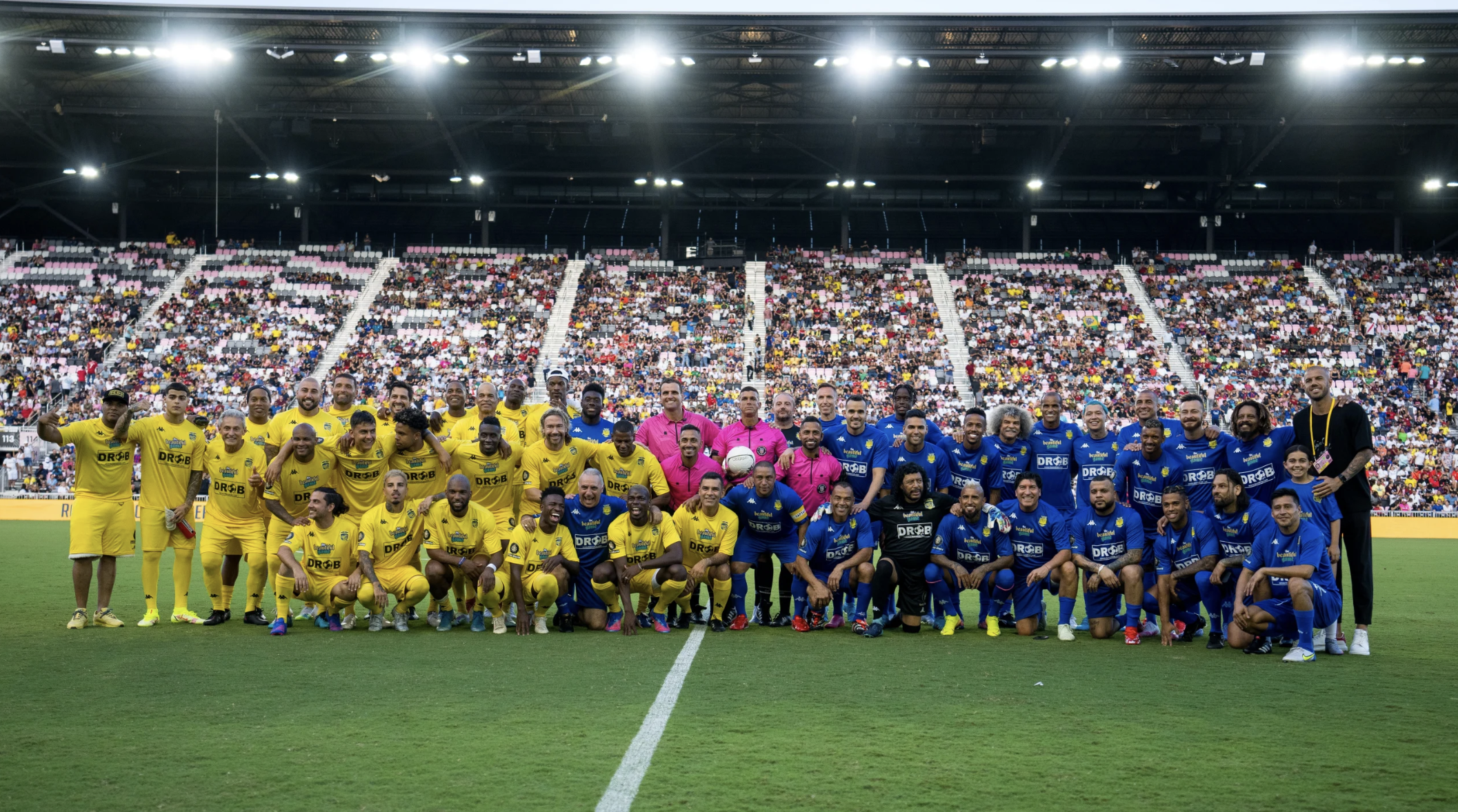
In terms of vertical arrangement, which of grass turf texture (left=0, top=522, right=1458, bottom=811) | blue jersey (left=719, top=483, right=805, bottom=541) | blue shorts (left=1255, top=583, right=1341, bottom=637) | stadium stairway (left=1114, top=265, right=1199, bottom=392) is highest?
stadium stairway (left=1114, top=265, right=1199, bottom=392)

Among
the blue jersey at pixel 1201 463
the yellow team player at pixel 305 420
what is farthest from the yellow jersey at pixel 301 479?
the blue jersey at pixel 1201 463

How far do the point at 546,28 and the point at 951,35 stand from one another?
1105 centimetres

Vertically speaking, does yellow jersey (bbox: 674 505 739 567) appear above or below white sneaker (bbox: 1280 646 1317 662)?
above

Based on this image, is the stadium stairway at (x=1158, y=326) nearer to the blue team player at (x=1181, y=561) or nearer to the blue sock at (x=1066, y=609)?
the blue team player at (x=1181, y=561)

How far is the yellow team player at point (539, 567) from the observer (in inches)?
343

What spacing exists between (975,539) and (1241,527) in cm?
203

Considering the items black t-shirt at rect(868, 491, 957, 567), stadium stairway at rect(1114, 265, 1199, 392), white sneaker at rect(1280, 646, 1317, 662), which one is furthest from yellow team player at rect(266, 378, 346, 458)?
stadium stairway at rect(1114, 265, 1199, 392)

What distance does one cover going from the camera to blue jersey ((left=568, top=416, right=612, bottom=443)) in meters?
9.95

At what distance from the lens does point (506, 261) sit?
135 ft

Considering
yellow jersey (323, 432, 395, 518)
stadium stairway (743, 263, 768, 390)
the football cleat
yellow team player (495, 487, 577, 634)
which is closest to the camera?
yellow team player (495, 487, 577, 634)

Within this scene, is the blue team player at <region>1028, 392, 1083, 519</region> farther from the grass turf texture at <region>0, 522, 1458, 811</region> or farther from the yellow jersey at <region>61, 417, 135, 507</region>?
the yellow jersey at <region>61, 417, 135, 507</region>

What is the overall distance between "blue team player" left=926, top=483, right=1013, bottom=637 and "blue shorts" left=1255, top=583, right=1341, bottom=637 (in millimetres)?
1926

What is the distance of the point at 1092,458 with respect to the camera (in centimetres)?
970

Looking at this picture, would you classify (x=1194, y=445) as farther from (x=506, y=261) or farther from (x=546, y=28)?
(x=506, y=261)
